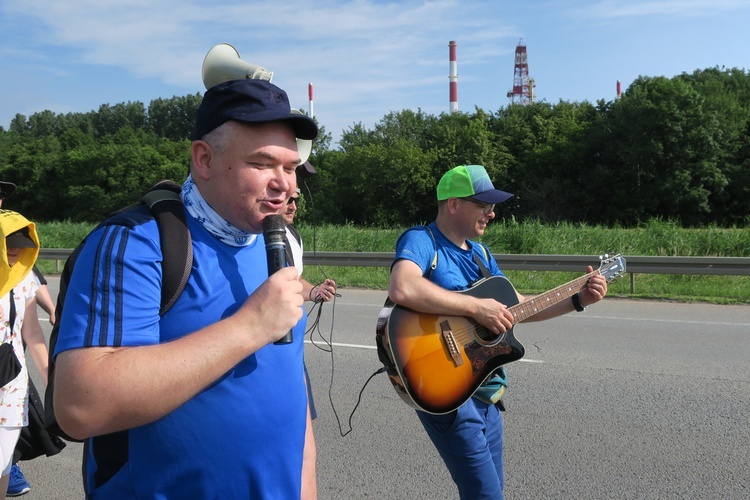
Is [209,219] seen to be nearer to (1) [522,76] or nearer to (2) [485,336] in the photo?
(2) [485,336]

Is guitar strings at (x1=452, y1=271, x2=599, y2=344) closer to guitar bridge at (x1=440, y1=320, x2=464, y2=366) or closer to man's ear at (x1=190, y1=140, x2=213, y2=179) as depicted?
guitar bridge at (x1=440, y1=320, x2=464, y2=366)

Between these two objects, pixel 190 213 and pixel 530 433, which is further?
pixel 530 433

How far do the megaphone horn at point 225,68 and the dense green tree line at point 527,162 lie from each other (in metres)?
33.7

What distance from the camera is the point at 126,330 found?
1352 mm

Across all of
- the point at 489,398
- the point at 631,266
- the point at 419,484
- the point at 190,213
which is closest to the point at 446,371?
the point at 489,398

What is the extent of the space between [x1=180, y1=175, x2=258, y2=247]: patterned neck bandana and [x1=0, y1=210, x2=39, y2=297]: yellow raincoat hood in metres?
1.75

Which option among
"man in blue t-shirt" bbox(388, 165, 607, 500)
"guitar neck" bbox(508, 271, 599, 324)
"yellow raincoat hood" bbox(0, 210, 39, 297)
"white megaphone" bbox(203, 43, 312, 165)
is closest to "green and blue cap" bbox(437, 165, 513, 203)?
"man in blue t-shirt" bbox(388, 165, 607, 500)

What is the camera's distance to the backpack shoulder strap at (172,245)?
4.79 ft

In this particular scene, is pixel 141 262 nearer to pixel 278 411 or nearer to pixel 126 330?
pixel 126 330

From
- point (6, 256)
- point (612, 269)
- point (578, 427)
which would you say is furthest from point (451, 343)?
point (578, 427)

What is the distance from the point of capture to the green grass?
37.9ft

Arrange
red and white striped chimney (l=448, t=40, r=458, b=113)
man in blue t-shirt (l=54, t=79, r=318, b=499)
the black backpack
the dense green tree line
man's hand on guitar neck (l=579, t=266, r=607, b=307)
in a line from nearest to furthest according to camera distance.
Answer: man in blue t-shirt (l=54, t=79, r=318, b=499)
the black backpack
man's hand on guitar neck (l=579, t=266, r=607, b=307)
the dense green tree line
red and white striped chimney (l=448, t=40, r=458, b=113)

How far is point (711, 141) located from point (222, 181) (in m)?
49.2

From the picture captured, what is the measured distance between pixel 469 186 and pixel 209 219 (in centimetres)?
194
